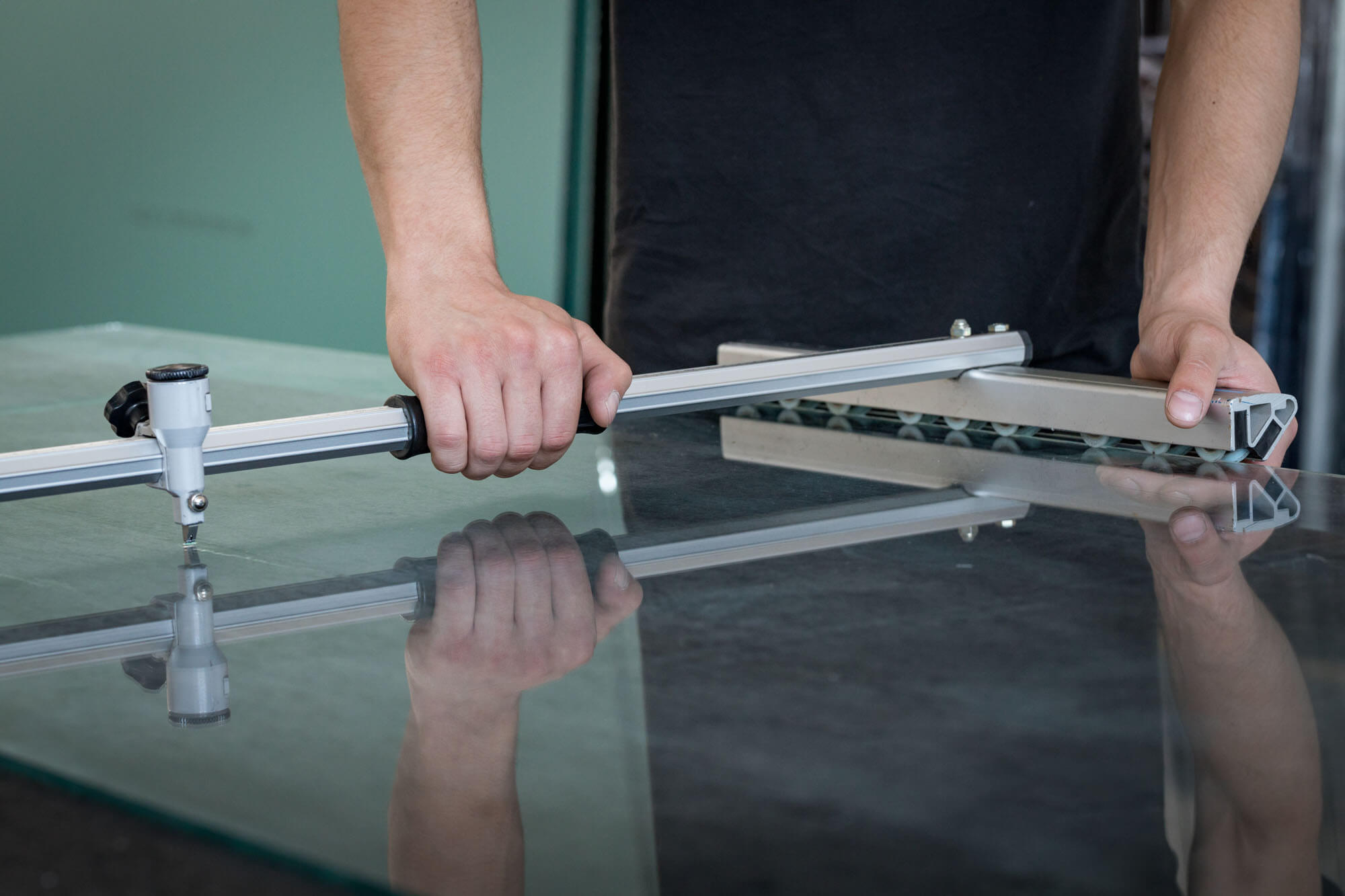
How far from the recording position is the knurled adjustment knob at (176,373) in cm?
72

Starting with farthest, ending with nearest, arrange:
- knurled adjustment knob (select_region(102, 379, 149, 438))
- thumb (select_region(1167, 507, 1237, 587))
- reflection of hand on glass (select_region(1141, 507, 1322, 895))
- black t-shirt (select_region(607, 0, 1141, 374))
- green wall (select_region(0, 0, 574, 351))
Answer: green wall (select_region(0, 0, 574, 351)), black t-shirt (select_region(607, 0, 1141, 374)), knurled adjustment knob (select_region(102, 379, 149, 438)), thumb (select_region(1167, 507, 1237, 587)), reflection of hand on glass (select_region(1141, 507, 1322, 895))

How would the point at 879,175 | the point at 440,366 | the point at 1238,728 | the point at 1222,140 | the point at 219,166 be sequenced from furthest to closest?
the point at 219,166
the point at 879,175
the point at 1222,140
the point at 440,366
the point at 1238,728

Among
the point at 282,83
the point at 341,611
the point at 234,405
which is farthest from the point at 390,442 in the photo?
the point at 282,83

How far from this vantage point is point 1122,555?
26.3 inches

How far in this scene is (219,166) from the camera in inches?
160

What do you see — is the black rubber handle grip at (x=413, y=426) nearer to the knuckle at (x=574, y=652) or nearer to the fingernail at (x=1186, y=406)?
the knuckle at (x=574, y=652)

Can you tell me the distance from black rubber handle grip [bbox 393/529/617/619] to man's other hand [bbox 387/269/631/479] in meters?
0.10

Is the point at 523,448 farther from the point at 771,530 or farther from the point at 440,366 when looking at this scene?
the point at 771,530

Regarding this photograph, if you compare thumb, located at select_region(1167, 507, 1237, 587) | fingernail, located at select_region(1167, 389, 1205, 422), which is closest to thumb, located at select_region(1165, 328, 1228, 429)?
fingernail, located at select_region(1167, 389, 1205, 422)

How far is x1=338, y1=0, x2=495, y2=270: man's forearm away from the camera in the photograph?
3.16ft

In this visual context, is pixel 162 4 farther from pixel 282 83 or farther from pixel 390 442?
pixel 390 442

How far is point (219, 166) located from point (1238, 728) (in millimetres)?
4028

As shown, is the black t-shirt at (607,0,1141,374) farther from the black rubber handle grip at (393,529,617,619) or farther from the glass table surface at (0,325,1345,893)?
the black rubber handle grip at (393,529,617,619)

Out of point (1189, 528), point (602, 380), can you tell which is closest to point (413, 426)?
point (602, 380)
